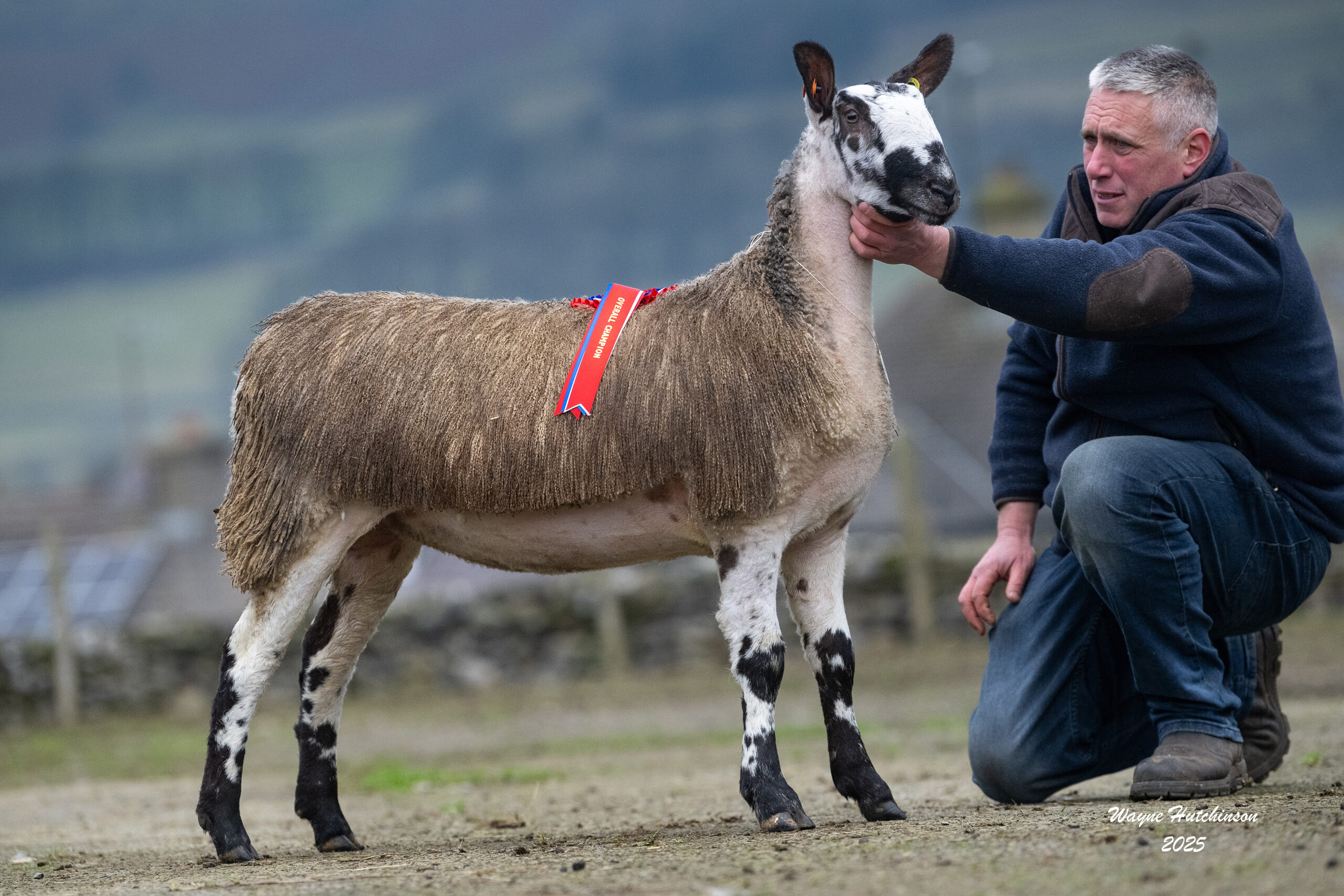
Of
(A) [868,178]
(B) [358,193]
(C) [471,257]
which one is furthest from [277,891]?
(B) [358,193]

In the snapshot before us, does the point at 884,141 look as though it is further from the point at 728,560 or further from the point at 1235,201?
the point at 728,560

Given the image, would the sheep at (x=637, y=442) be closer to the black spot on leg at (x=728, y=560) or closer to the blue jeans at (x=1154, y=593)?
the black spot on leg at (x=728, y=560)

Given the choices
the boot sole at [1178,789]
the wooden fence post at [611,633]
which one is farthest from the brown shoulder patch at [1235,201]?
the wooden fence post at [611,633]

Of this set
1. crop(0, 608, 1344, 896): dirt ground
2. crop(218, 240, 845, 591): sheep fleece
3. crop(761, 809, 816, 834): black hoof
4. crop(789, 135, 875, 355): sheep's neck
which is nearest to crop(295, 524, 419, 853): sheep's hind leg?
crop(0, 608, 1344, 896): dirt ground

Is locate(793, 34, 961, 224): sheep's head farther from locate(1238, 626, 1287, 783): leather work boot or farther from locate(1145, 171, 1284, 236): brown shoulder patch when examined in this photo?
locate(1238, 626, 1287, 783): leather work boot

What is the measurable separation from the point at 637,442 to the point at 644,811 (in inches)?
80.4

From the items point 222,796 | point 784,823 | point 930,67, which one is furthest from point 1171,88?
point 222,796

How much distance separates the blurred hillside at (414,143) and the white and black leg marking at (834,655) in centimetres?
8747

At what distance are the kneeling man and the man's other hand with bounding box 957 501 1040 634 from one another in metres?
0.17

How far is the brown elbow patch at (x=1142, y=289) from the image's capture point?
4.28 m

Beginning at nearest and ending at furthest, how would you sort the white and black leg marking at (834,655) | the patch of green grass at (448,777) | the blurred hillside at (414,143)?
the white and black leg marking at (834,655) → the patch of green grass at (448,777) → the blurred hillside at (414,143)

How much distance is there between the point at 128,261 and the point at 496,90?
48049mm

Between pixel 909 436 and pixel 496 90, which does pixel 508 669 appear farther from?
pixel 496 90

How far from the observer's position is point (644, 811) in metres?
5.85
